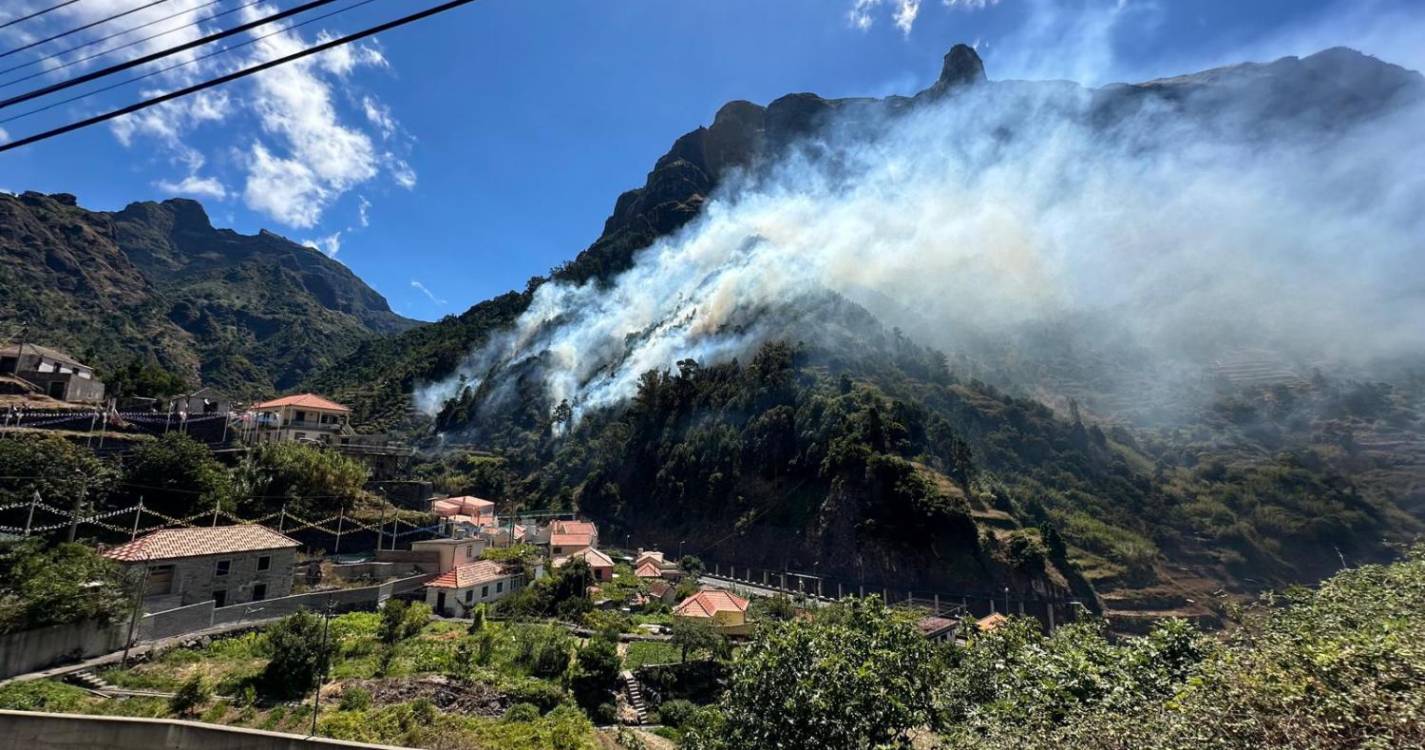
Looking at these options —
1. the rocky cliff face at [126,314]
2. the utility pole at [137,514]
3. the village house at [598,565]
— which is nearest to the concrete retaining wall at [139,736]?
the utility pole at [137,514]

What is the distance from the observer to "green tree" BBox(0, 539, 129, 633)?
1939 cm

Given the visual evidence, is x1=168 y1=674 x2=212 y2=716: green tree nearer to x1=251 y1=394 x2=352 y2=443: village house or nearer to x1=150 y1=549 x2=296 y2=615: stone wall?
x1=150 y1=549 x2=296 y2=615: stone wall

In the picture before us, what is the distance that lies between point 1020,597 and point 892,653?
169ft

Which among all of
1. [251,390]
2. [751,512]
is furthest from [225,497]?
[251,390]

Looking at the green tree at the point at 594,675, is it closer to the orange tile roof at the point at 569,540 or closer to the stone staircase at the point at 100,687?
the stone staircase at the point at 100,687

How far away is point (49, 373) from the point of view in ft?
151

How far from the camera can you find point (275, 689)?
2114cm

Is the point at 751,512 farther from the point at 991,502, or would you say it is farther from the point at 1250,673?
the point at 1250,673

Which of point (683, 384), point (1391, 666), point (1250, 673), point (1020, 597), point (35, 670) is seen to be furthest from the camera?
point (683, 384)

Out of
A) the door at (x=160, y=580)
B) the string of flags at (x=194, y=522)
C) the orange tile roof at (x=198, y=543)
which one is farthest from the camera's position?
the string of flags at (x=194, y=522)

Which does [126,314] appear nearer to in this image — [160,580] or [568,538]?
[568,538]

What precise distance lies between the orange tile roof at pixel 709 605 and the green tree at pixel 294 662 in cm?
2121

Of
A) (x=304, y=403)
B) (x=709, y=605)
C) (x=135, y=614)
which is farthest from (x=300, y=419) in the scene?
(x=709, y=605)

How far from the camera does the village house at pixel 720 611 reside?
3797cm
